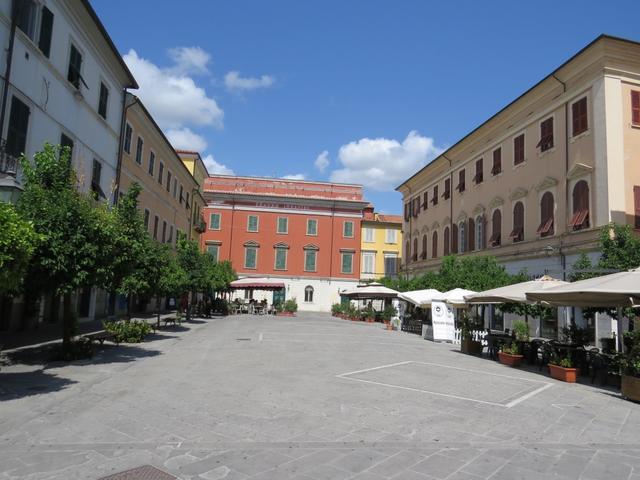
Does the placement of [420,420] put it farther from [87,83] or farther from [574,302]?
[87,83]

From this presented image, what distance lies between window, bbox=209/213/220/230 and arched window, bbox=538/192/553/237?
32.4 m

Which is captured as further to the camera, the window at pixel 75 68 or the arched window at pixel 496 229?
the arched window at pixel 496 229

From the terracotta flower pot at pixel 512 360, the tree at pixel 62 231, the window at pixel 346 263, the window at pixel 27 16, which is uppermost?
the window at pixel 27 16

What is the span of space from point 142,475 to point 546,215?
883 inches

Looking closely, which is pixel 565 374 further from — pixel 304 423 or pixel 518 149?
pixel 518 149

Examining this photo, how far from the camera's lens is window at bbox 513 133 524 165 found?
25250 mm

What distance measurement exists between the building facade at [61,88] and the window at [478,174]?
1989 cm

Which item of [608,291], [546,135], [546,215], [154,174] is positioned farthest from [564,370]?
[154,174]

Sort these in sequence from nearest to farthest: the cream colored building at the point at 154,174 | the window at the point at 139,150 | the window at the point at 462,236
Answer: the cream colored building at the point at 154,174, the window at the point at 139,150, the window at the point at 462,236

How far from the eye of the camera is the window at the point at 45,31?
13.9 meters

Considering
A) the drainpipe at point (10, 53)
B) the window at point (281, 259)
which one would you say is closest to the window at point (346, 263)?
the window at point (281, 259)

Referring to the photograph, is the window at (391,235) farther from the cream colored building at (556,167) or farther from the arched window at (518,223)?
the arched window at (518,223)

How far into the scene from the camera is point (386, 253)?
52625 millimetres

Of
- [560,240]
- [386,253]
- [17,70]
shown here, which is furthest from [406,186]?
[17,70]
